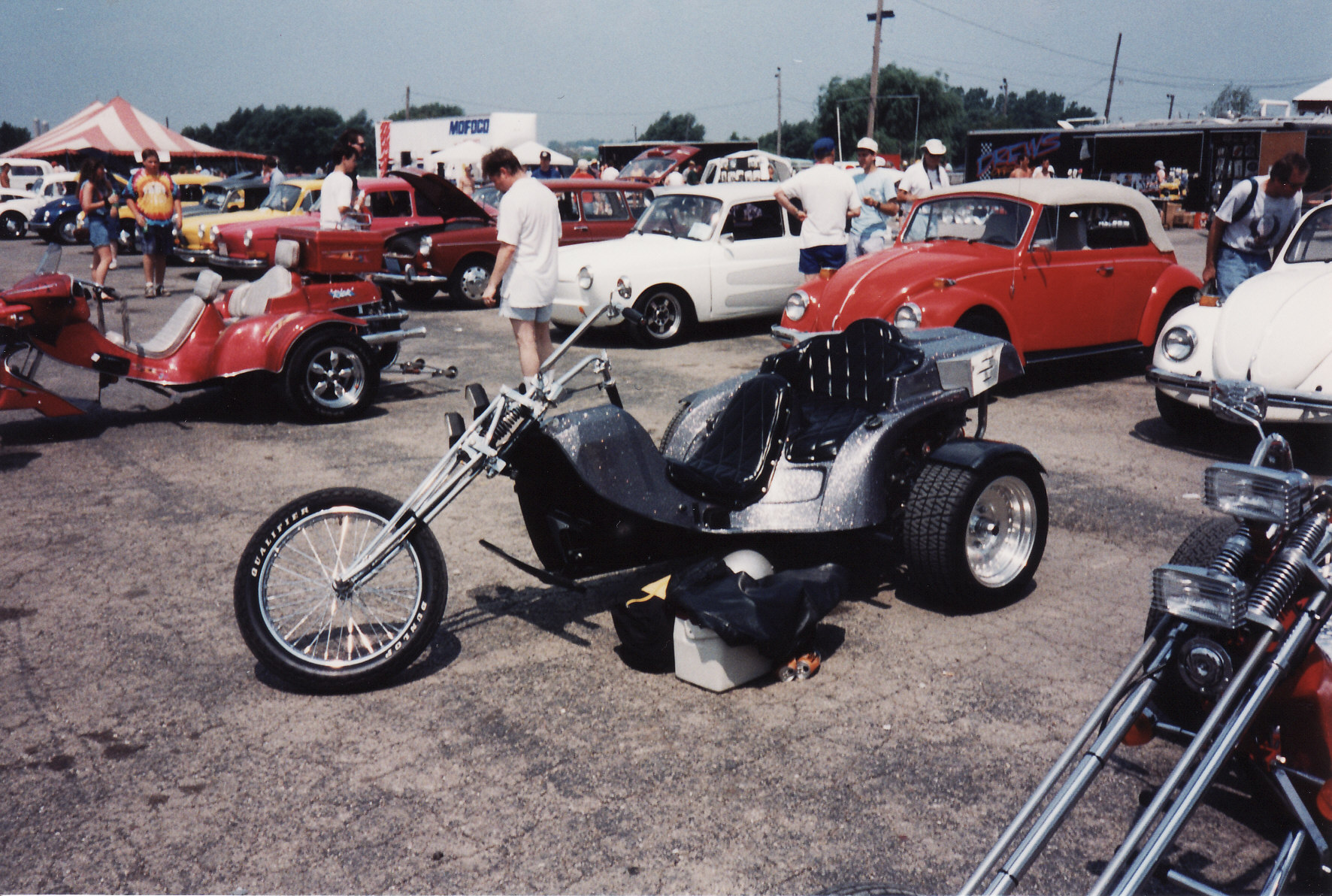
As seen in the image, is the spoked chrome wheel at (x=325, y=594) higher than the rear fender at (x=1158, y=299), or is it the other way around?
the rear fender at (x=1158, y=299)

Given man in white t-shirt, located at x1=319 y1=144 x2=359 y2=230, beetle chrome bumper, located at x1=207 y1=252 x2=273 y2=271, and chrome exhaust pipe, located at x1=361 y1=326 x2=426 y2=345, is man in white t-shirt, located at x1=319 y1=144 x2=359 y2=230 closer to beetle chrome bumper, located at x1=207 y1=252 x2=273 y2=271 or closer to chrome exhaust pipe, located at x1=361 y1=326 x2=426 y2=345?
chrome exhaust pipe, located at x1=361 y1=326 x2=426 y2=345

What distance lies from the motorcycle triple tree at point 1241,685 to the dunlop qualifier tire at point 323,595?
2.21m

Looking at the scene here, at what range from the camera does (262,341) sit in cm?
750

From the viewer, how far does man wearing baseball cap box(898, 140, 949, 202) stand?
11.4 metres

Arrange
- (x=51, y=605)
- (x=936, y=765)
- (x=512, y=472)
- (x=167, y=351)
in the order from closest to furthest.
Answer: (x=936, y=765) → (x=512, y=472) → (x=51, y=605) → (x=167, y=351)

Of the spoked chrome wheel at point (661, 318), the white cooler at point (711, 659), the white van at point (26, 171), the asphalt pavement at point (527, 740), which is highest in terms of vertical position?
the white van at point (26, 171)

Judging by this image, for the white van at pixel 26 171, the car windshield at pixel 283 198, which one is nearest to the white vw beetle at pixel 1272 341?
the car windshield at pixel 283 198

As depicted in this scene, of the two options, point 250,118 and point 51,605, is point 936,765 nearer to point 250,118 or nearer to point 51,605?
point 51,605

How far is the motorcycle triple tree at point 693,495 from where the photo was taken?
12.3ft

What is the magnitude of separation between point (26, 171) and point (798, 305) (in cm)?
3109

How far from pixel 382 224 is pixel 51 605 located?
1011 centimetres

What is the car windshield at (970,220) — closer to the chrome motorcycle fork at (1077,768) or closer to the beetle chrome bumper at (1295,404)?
the beetle chrome bumper at (1295,404)

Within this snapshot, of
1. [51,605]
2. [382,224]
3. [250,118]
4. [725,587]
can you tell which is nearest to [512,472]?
[725,587]

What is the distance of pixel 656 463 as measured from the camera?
4.07 metres
